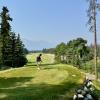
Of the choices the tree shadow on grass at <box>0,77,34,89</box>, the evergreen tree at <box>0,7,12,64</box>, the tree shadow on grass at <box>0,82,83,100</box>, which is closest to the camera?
the tree shadow on grass at <box>0,82,83,100</box>

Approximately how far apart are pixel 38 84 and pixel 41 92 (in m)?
4.96

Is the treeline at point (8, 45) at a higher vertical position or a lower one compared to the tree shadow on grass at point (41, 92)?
higher

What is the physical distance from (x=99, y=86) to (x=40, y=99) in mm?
15669

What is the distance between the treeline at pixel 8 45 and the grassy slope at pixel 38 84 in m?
43.5

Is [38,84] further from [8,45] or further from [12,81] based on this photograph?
[8,45]

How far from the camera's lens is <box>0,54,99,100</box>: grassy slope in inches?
1162

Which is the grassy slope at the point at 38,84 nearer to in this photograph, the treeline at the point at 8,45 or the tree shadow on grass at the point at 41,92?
the tree shadow on grass at the point at 41,92

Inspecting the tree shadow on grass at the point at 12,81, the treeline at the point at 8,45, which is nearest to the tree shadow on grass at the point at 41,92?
the tree shadow on grass at the point at 12,81

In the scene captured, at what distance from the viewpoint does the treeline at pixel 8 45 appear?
87.9m

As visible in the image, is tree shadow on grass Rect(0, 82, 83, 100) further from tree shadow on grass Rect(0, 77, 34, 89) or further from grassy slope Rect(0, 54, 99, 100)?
tree shadow on grass Rect(0, 77, 34, 89)

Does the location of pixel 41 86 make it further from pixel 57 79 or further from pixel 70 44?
pixel 70 44

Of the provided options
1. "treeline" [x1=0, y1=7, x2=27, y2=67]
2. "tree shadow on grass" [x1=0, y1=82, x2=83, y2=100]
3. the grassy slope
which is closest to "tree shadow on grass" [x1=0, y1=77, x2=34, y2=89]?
the grassy slope

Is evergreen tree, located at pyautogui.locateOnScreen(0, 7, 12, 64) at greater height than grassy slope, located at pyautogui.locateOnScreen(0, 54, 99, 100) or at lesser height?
greater

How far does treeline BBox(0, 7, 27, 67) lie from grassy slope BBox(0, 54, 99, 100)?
4346 cm
